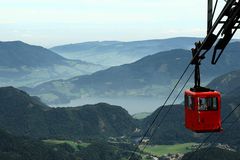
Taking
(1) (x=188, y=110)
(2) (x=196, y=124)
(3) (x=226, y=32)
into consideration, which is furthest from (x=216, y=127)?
(3) (x=226, y=32)

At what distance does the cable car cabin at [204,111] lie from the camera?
94.8 feet

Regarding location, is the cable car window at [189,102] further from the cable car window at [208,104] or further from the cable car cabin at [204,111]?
the cable car window at [208,104]

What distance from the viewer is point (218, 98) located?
30.6m

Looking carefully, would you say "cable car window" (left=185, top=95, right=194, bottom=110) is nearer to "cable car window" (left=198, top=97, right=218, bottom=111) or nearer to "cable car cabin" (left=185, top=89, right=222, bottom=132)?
"cable car cabin" (left=185, top=89, right=222, bottom=132)

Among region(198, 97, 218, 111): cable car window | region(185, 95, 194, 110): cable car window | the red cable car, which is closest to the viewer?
the red cable car

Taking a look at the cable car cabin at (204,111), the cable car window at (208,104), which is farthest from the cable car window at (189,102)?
the cable car window at (208,104)

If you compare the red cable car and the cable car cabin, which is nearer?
the red cable car

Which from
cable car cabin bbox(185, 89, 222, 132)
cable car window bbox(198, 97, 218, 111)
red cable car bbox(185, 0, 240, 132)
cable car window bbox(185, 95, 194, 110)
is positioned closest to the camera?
red cable car bbox(185, 0, 240, 132)

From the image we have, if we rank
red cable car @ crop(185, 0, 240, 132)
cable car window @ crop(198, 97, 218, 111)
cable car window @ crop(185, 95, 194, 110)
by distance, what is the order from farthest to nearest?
cable car window @ crop(185, 95, 194, 110)
cable car window @ crop(198, 97, 218, 111)
red cable car @ crop(185, 0, 240, 132)

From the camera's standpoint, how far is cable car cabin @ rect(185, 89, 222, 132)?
2889 cm

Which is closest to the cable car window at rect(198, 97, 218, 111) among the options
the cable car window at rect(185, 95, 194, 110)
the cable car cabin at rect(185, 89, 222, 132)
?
the cable car cabin at rect(185, 89, 222, 132)

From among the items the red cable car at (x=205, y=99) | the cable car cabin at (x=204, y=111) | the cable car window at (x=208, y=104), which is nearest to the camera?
the red cable car at (x=205, y=99)

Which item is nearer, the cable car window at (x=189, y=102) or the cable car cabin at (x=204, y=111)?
the cable car cabin at (x=204, y=111)

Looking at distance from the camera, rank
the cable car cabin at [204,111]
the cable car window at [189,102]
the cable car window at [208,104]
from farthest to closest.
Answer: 1. the cable car window at [189,102]
2. the cable car window at [208,104]
3. the cable car cabin at [204,111]
